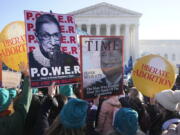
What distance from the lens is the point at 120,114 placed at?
7.95ft

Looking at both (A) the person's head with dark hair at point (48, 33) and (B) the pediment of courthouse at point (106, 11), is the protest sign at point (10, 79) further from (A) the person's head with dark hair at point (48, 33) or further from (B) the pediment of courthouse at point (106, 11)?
(B) the pediment of courthouse at point (106, 11)

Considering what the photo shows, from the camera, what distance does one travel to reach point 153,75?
396cm

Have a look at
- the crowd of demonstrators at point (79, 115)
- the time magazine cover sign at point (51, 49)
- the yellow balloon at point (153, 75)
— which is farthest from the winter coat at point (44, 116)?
the yellow balloon at point (153, 75)

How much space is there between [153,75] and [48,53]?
71.7 inches

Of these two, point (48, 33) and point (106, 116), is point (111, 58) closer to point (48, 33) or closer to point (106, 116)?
point (106, 116)

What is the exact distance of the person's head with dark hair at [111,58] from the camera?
329 cm

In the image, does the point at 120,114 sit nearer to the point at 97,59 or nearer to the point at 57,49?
the point at 97,59

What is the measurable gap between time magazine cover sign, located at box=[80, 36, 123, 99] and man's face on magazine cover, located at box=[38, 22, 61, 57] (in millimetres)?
341

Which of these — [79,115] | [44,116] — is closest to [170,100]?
[79,115]

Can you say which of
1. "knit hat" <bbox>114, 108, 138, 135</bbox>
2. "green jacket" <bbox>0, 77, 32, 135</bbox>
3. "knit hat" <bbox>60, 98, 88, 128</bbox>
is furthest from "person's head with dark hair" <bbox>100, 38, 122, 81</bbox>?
"knit hat" <bbox>60, 98, 88, 128</bbox>

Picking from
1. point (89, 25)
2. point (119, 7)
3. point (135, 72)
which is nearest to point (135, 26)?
point (119, 7)

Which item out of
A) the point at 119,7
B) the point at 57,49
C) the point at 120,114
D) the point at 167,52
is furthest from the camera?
the point at 167,52

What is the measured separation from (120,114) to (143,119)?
4.02 feet

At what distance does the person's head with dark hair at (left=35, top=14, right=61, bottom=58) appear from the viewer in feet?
9.86
